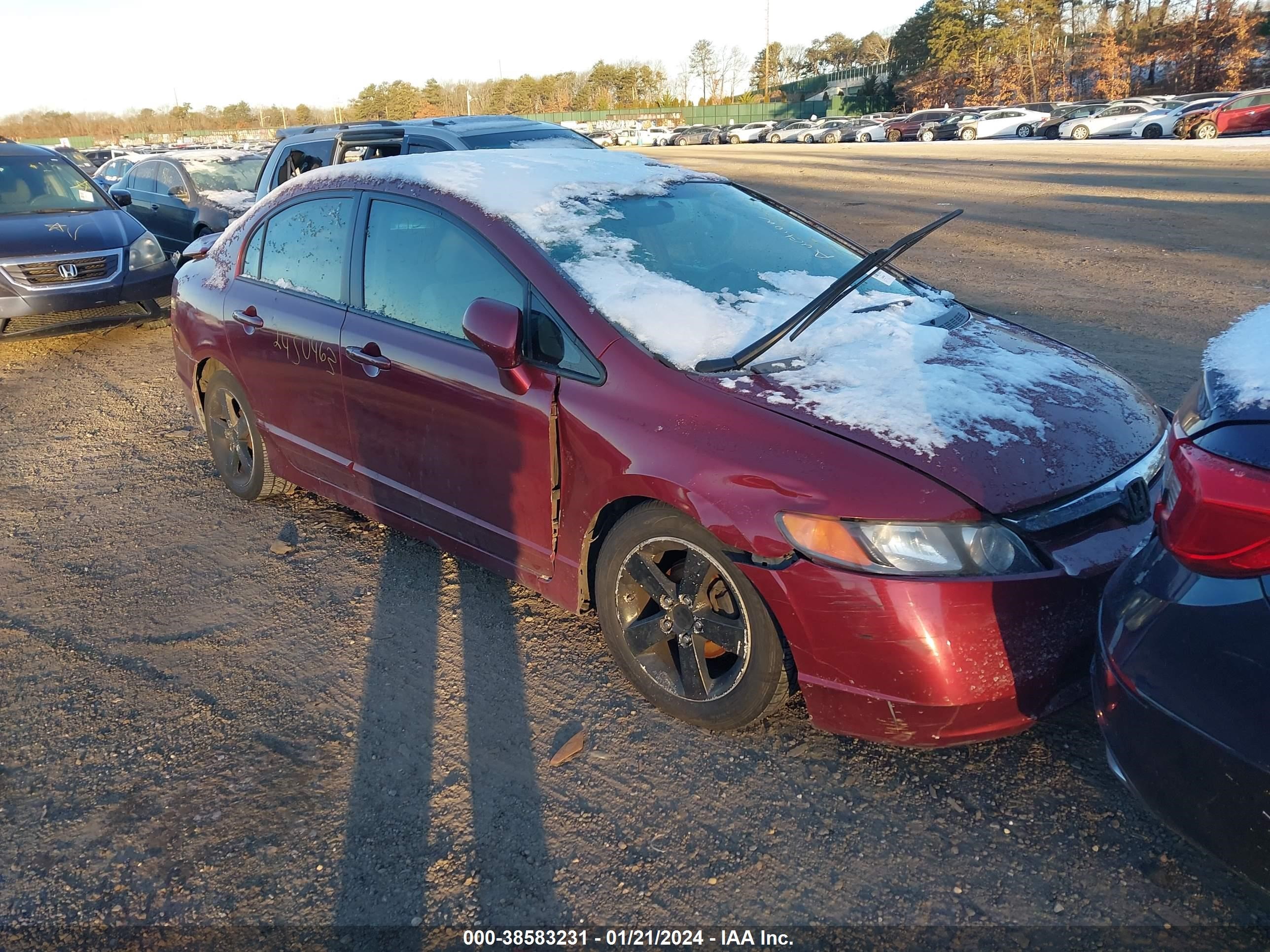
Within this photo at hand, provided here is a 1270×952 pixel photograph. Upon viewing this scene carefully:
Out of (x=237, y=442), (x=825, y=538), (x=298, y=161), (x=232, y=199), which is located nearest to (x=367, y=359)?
(x=237, y=442)

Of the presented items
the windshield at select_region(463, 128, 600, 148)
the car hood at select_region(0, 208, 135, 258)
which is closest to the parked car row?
the windshield at select_region(463, 128, 600, 148)

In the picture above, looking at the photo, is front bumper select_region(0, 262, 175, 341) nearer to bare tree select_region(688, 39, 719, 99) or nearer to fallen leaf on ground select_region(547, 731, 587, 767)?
fallen leaf on ground select_region(547, 731, 587, 767)

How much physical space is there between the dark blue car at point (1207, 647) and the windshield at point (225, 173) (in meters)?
12.5

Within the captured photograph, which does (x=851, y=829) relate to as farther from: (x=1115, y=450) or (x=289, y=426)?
(x=289, y=426)

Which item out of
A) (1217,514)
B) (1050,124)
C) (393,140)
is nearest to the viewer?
(1217,514)

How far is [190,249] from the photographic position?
5.61 m

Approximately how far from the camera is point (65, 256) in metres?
8.55

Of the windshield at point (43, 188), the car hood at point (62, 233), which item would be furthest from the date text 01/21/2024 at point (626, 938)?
the windshield at point (43, 188)

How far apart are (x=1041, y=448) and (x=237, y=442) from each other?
394 cm

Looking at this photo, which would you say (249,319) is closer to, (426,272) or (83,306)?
(426,272)

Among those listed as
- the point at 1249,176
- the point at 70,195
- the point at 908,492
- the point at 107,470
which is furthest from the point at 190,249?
the point at 1249,176

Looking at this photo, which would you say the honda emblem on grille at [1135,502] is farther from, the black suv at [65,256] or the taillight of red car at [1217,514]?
the black suv at [65,256]

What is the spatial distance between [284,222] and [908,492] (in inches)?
130

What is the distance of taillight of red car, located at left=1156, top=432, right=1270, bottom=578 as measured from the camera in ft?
5.85
